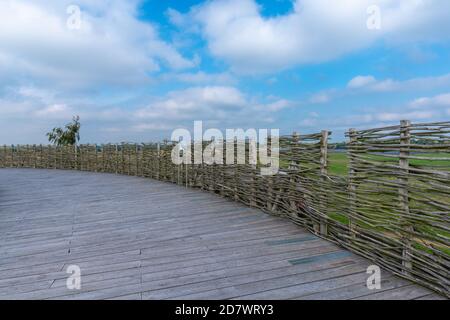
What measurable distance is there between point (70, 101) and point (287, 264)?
72.2 ft

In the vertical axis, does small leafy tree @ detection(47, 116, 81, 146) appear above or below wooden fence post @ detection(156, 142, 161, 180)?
above

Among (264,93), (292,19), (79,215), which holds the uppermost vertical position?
(292,19)

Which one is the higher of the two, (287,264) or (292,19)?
(292,19)

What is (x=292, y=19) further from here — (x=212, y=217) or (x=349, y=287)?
(x=349, y=287)

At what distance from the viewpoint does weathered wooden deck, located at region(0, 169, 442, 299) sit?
2340 mm

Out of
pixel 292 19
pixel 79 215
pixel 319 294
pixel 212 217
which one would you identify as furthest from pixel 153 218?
pixel 292 19

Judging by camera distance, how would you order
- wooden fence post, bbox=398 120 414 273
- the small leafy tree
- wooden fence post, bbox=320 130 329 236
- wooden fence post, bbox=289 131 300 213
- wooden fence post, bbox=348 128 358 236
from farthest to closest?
1. the small leafy tree
2. wooden fence post, bbox=289 131 300 213
3. wooden fence post, bbox=320 130 329 236
4. wooden fence post, bbox=348 128 358 236
5. wooden fence post, bbox=398 120 414 273

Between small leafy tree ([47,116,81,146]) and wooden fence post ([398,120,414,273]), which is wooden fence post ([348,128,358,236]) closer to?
wooden fence post ([398,120,414,273])

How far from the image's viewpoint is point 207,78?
1262 cm

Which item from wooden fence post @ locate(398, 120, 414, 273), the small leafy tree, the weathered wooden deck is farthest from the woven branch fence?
the small leafy tree

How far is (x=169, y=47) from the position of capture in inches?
412
